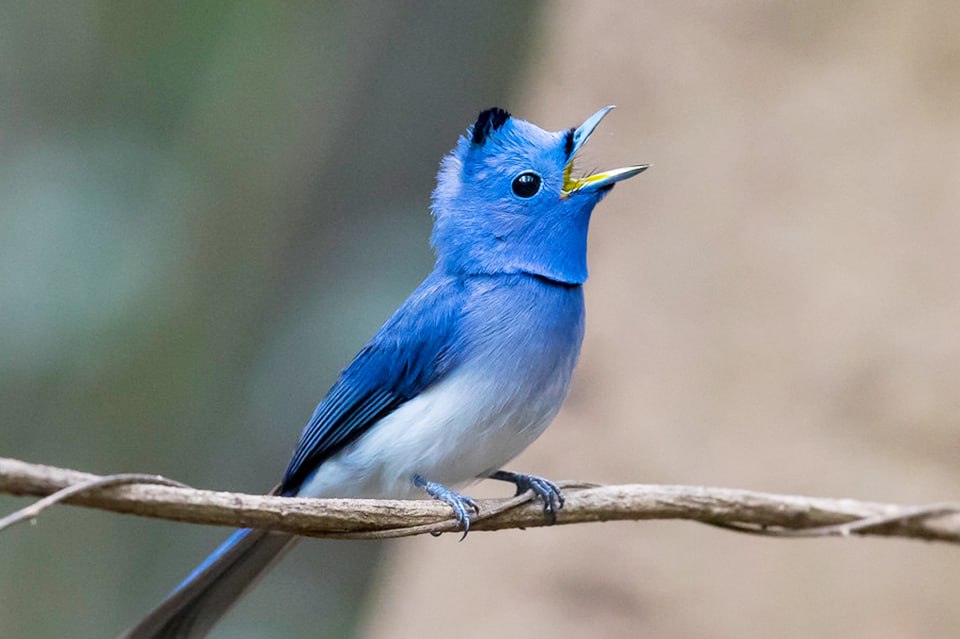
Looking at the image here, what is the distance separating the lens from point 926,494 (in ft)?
14.1

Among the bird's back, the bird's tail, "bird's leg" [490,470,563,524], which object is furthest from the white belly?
the bird's tail

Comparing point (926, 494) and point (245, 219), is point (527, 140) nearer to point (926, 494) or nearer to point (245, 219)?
point (245, 219)

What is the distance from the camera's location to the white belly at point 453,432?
8.54ft

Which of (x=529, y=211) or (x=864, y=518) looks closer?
(x=864, y=518)

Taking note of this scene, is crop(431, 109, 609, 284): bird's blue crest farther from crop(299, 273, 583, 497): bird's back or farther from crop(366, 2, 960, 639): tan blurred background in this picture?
crop(366, 2, 960, 639): tan blurred background

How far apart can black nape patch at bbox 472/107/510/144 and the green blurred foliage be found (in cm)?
154

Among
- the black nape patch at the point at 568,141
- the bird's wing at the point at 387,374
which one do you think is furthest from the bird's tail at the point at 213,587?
the black nape patch at the point at 568,141

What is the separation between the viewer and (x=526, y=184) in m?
2.72

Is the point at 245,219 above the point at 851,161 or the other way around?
the other way around

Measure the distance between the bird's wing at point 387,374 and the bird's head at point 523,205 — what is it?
13 centimetres

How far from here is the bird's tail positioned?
249cm

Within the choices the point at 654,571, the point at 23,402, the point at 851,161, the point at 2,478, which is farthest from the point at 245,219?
the point at 2,478

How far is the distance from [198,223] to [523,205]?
2179mm

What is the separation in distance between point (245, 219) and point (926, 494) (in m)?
2.81
